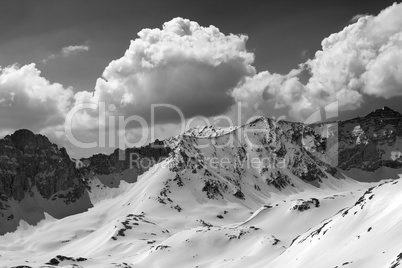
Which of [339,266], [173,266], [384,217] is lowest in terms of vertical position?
[173,266]

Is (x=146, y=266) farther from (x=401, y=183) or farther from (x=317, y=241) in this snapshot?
(x=401, y=183)

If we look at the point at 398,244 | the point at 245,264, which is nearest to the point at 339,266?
the point at 398,244

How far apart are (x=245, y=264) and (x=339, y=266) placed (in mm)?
80920

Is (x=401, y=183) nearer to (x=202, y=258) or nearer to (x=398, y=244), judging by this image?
(x=398, y=244)

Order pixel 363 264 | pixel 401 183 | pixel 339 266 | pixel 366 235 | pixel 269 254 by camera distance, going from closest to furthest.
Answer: pixel 363 264, pixel 339 266, pixel 366 235, pixel 401 183, pixel 269 254

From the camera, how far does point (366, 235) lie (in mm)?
71125

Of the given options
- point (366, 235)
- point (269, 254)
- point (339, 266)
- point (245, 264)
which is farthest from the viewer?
point (269, 254)

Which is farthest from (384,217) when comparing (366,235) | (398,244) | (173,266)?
(173,266)

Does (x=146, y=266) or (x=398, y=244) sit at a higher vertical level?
(x=398, y=244)

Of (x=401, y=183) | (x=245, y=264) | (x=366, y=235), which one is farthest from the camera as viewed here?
(x=245, y=264)

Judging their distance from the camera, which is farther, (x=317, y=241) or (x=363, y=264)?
(x=317, y=241)

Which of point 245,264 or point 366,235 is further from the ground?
point 366,235

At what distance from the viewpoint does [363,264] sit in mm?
59156

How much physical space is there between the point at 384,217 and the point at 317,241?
17.2 metres
